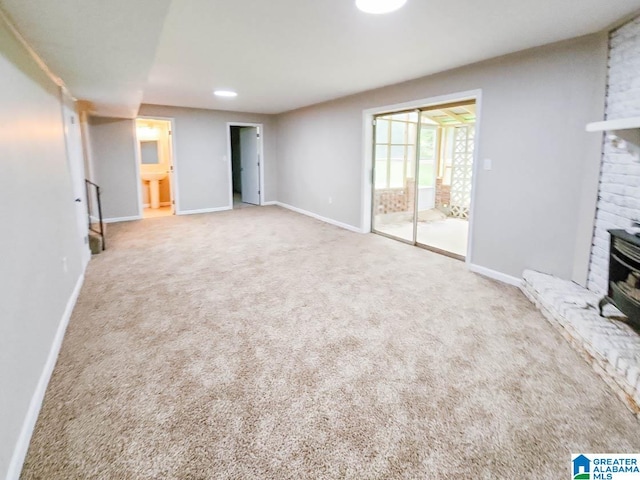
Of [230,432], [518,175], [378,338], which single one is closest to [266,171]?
[518,175]

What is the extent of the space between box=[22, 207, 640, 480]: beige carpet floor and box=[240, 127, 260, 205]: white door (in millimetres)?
5455

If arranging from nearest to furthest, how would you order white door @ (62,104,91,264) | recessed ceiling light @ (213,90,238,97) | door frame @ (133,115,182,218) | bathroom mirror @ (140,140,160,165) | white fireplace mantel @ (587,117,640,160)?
white fireplace mantel @ (587,117,640,160) → white door @ (62,104,91,264) → recessed ceiling light @ (213,90,238,97) → door frame @ (133,115,182,218) → bathroom mirror @ (140,140,160,165)

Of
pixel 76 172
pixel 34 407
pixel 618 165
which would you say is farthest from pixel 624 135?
pixel 76 172

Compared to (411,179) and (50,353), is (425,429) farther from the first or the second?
(411,179)

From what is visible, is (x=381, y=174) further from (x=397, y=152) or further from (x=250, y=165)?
(x=250, y=165)

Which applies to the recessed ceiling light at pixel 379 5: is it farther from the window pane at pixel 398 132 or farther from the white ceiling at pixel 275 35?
the window pane at pixel 398 132

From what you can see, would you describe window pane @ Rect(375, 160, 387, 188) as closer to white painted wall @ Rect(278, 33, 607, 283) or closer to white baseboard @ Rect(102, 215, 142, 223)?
white painted wall @ Rect(278, 33, 607, 283)

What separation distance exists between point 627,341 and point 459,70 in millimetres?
3236

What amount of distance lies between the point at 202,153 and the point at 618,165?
7303mm

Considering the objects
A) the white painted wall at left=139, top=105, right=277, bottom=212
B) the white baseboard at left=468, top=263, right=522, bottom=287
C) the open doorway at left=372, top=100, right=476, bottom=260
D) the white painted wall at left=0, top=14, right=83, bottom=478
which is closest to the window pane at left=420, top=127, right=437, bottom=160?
the open doorway at left=372, top=100, right=476, bottom=260

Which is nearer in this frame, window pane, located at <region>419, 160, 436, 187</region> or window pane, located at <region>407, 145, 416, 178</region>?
window pane, located at <region>407, 145, 416, 178</region>

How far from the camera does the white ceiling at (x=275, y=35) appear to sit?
86.5 inches

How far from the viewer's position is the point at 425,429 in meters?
1.78

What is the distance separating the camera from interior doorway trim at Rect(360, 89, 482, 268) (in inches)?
159
